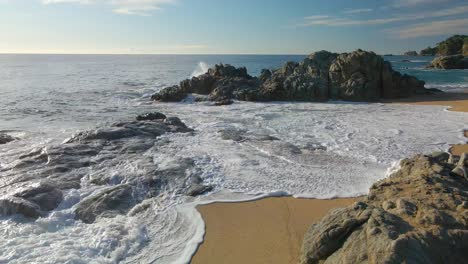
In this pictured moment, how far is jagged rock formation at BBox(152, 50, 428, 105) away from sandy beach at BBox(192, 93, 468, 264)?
17040 mm

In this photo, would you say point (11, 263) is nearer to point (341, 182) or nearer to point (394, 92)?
point (341, 182)

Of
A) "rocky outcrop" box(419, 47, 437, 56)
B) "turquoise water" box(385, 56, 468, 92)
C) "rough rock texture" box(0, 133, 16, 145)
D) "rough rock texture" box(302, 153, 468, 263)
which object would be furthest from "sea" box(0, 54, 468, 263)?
"rocky outcrop" box(419, 47, 437, 56)

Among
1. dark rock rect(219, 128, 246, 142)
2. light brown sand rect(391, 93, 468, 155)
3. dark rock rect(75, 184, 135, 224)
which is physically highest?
light brown sand rect(391, 93, 468, 155)

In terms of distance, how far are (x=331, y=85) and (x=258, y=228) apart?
21.1 meters

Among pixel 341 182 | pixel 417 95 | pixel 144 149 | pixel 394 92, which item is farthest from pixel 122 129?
pixel 417 95

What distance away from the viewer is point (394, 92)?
26.0m

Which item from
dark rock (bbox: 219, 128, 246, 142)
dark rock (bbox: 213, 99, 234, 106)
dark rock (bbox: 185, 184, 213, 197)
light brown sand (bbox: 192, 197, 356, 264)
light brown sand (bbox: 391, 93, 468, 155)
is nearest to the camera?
light brown sand (bbox: 192, 197, 356, 264)

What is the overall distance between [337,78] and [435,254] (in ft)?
77.8

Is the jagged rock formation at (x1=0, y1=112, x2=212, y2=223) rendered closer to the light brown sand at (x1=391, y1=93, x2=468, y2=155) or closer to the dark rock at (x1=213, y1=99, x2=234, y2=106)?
the dark rock at (x1=213, y1=99, x2=234, y2=106)

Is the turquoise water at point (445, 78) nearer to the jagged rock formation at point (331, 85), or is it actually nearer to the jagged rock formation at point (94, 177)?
the jagged rock formation at point (331, 85)

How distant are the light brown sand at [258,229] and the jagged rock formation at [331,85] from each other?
56.0 ft

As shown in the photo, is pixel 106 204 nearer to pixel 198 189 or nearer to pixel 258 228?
pixel 198 189

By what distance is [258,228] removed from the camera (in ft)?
21.5

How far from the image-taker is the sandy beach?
564cm
